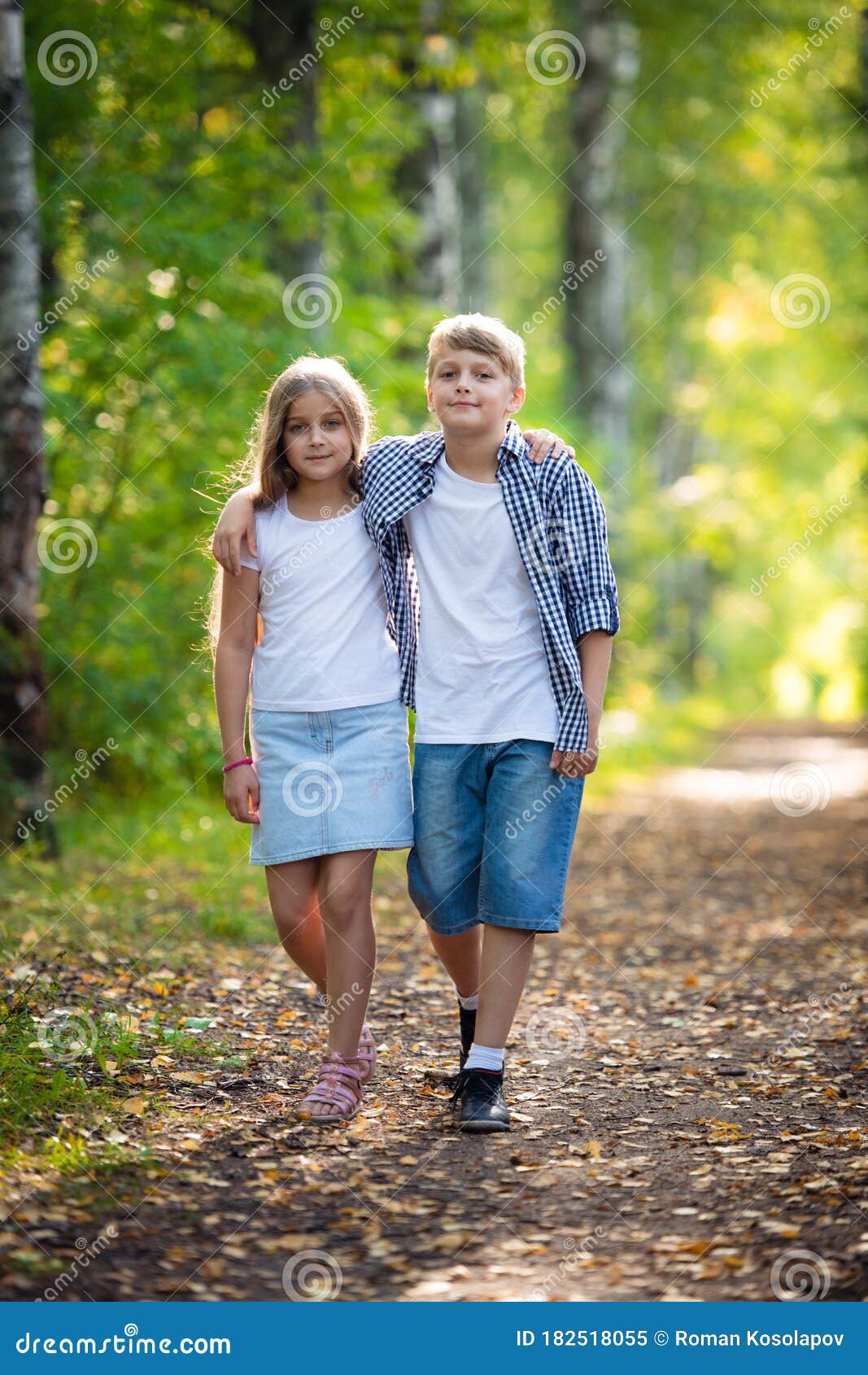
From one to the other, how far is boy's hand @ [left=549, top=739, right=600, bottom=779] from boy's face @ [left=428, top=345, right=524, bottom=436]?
96cm

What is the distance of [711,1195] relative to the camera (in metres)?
3.48

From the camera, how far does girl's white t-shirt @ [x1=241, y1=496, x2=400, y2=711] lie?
4008 millimetres

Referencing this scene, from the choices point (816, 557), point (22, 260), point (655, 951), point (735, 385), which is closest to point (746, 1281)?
point (655, 951)

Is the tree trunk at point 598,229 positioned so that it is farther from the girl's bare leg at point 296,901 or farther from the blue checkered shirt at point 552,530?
the girl's bare leg at point 296,901

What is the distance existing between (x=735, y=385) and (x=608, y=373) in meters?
9.70

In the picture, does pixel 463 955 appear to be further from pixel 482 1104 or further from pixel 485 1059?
pixel 482 1104

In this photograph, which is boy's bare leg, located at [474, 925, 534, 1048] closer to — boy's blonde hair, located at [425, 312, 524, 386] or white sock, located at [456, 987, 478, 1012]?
white sock, located at [456, 987, 478, 1012]

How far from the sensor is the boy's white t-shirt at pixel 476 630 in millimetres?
3984

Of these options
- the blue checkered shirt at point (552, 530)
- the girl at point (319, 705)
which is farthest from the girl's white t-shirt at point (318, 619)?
the blue checkered shirt at point (552, 530)

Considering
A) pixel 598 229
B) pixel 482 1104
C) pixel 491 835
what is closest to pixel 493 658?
pixel 491 835

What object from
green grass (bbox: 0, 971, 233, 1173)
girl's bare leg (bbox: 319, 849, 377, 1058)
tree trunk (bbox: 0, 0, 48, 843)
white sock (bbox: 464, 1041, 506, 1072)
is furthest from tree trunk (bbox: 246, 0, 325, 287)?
white sock (bbox: 464, 1041, 506, 1072)

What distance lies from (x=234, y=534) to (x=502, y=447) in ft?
2.69

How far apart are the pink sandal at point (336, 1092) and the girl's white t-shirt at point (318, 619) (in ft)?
3.43

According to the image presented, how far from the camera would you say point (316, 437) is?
4035 mm
